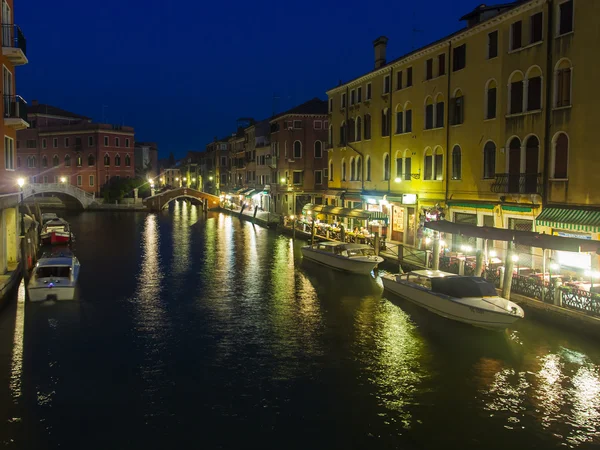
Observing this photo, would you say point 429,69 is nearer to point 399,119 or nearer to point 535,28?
point 399,119

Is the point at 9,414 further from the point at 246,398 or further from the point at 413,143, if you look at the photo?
the point at 413,143

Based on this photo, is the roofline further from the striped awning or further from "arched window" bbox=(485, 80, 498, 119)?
the striped awning

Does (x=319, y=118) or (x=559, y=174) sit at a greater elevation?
(x=319, y=118)

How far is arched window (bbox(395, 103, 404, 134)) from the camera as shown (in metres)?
35.6

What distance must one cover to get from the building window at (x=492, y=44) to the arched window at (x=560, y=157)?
5.99 meters

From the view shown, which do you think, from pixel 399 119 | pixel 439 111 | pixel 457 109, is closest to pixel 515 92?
pixel 457 109

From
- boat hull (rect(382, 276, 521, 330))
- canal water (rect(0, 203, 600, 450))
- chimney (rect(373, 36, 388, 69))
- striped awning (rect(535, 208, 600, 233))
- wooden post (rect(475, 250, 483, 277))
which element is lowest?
canal water (rect(0, 203, 600, 450))

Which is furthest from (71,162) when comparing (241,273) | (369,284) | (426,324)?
(426,324)

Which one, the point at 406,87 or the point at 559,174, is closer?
the point at 559,174

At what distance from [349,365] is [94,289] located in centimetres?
1481

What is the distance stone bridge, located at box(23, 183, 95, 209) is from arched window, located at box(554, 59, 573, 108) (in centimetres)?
5907

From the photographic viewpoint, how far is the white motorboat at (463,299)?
59.4 ft

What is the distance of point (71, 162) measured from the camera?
88938 mm

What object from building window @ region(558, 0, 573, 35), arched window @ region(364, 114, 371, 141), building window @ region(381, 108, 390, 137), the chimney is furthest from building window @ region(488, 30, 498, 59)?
arched window @ region(364, 114, 371, 141)
